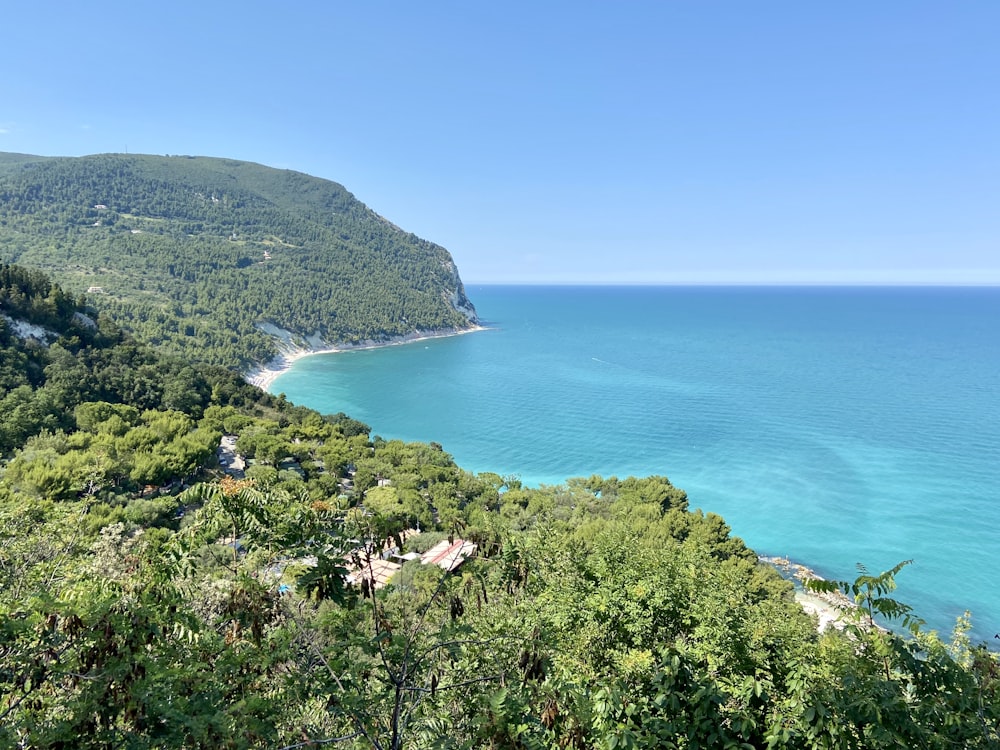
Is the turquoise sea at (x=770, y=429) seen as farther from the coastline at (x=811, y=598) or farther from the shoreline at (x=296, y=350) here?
the shoreline at (x=296, y=350)

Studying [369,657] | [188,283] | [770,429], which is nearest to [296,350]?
[188,283]

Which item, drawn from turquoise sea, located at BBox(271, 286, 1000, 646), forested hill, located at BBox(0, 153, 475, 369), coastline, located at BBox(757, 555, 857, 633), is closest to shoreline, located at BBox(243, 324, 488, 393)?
forested hill, located at BBox(0, 153, 475, 369)

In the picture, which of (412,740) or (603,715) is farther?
(412,740)

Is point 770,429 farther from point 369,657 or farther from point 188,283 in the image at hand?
point 188,283

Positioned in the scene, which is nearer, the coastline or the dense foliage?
the dense foliage

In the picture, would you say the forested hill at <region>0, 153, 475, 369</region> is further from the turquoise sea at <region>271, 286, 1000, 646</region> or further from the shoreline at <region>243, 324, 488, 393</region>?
the turquoise sea at <region>271, 286, 1000, 646</region>

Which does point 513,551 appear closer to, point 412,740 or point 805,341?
point 412,740

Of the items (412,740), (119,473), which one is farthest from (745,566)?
(119,473)
